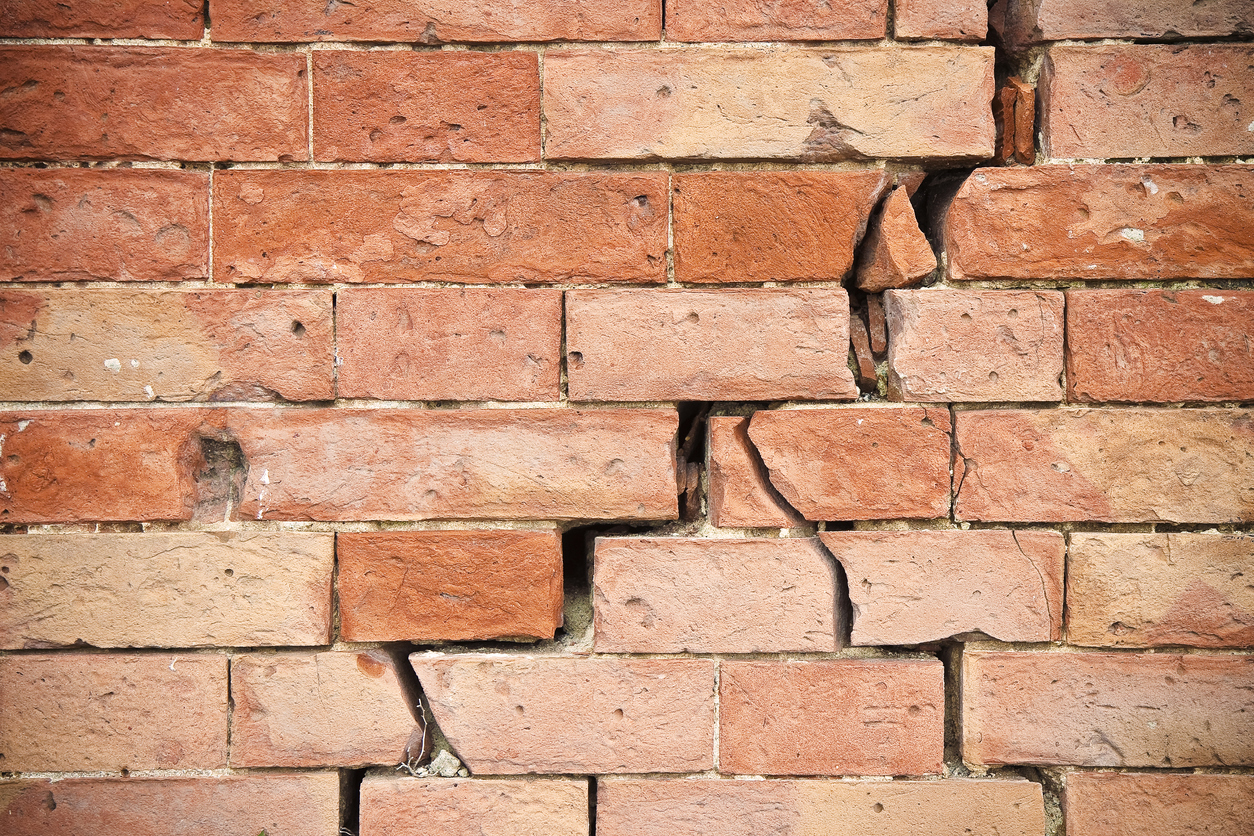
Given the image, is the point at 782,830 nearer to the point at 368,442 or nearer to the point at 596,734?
the point at 596,734

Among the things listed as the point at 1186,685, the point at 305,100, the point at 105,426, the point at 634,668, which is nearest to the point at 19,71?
the point at 305,100

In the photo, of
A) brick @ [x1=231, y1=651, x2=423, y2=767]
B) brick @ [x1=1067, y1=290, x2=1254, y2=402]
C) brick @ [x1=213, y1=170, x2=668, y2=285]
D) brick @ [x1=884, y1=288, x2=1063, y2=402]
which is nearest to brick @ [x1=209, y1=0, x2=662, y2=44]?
brick @ [x1=213, y1=170, x2=668, y2=285]

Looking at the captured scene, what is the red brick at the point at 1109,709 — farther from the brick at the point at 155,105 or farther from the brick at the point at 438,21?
the brick at the point at 155,105

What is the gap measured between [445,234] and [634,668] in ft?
3.94

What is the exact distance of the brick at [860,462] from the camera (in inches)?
74.3

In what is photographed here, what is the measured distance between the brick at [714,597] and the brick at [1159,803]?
762mm

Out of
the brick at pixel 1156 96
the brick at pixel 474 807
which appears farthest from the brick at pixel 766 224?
the brick at pixel 474 807

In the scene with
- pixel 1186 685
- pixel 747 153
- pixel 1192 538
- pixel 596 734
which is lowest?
pixel 596 734

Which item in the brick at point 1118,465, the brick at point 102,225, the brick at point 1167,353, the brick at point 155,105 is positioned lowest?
the brick at point 1118,465

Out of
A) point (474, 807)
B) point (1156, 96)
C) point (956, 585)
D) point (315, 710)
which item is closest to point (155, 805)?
point (315, 710)

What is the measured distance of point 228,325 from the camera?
74.2 inches

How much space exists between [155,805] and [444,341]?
1.39m

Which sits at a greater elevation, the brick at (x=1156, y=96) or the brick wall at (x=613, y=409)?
the brick at (x=1156, y=96)

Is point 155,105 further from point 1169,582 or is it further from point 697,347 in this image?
point 1169,582
